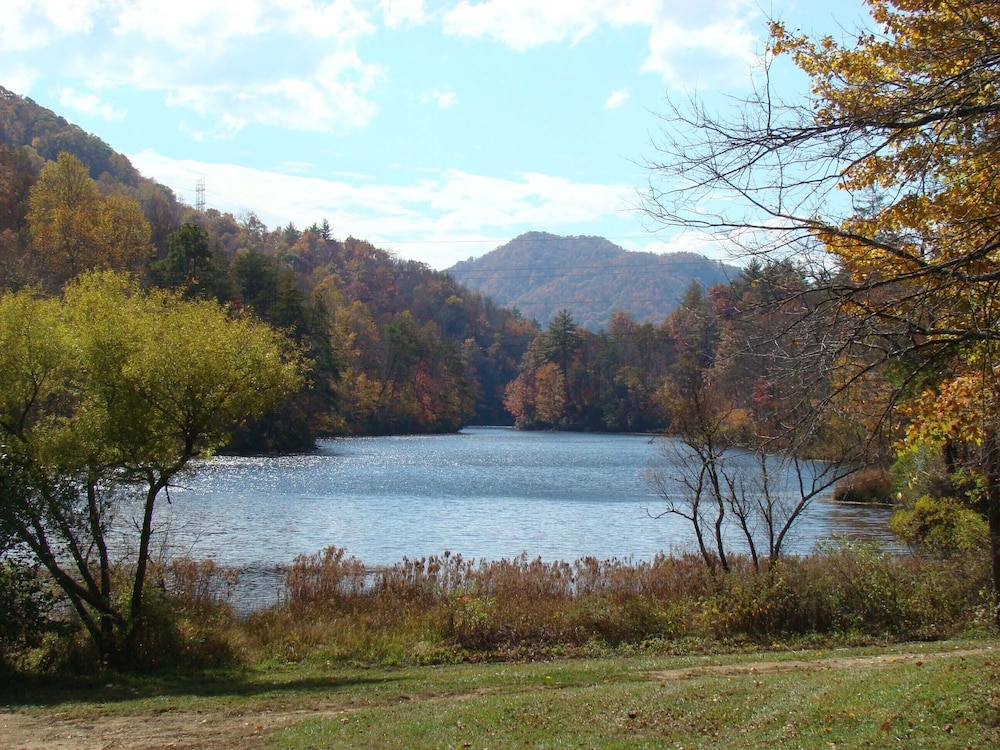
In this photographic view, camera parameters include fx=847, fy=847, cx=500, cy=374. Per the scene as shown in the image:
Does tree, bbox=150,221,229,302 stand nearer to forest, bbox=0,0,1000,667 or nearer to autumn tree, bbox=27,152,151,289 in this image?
autumn tree, bbox=27,152,151,289

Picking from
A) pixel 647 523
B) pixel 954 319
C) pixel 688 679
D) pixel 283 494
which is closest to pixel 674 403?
pixel 688 679

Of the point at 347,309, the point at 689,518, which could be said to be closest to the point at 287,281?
the point at 347,309

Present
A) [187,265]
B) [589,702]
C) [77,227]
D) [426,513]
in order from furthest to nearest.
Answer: [187,265]
[77,227]
[426,513]
[589,702]

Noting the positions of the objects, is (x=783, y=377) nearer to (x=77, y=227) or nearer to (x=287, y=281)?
(x=77, y=227)

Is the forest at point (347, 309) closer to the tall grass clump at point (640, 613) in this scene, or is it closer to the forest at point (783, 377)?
the forest at point (783, 377)

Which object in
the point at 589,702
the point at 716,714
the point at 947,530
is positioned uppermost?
the point at 947,530

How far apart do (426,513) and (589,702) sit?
2658cm

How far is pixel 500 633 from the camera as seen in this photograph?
52.5ft

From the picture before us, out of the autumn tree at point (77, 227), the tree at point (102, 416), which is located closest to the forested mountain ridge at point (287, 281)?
the autumn tree at point (77, 227)

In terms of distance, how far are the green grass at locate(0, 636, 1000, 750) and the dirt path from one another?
1.9 inches

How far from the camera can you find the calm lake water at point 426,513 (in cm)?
2717

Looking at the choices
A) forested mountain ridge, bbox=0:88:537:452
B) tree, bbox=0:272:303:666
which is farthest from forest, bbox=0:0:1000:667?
forested mountain ridge, bbox=0:88:537:452

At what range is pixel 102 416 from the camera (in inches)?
558

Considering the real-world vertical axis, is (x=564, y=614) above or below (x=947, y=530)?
below
